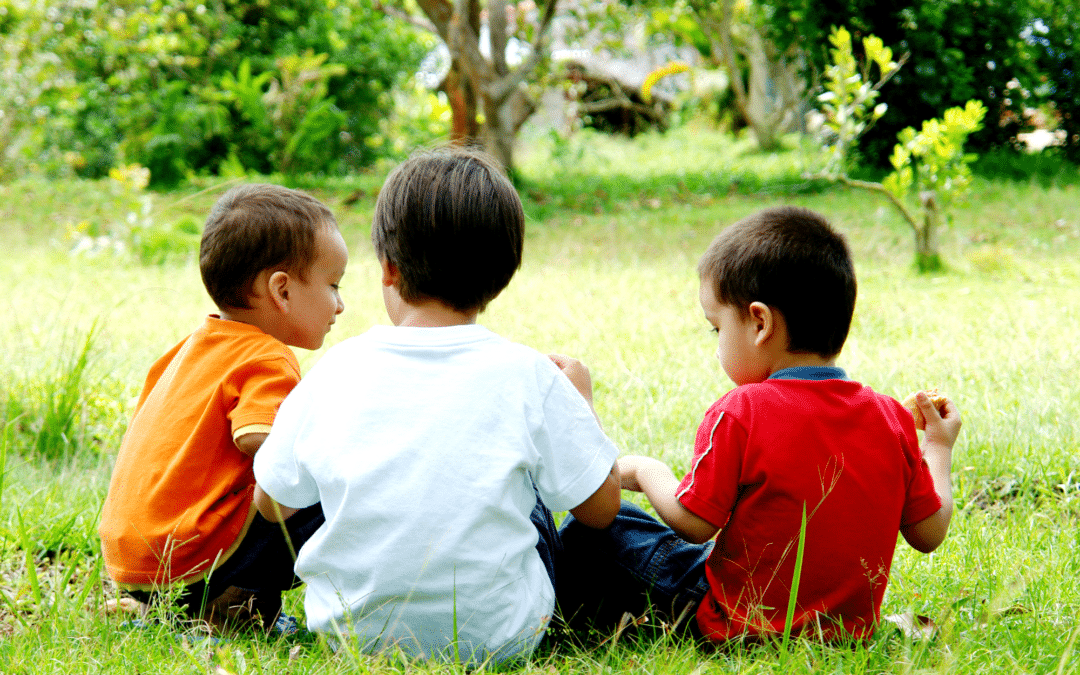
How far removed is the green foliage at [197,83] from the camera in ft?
36.3

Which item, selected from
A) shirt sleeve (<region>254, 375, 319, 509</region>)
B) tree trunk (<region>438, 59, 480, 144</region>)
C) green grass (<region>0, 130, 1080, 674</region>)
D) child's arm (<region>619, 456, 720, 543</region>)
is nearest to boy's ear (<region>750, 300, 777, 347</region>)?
child's arm (<region>619, 456, 720, 543</region>)

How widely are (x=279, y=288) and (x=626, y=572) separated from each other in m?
1.03

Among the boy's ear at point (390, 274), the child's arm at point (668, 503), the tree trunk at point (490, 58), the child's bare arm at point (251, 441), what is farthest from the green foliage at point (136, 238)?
the child's arm at point (668, 503)

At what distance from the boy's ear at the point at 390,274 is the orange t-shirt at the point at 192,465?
38 centimetres

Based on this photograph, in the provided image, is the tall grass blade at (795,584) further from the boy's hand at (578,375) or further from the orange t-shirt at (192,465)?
the orange t-shirt at (192,465)

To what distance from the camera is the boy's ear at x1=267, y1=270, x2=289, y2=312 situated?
2.07 m

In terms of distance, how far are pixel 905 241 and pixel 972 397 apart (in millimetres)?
3483

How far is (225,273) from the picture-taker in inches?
81.3

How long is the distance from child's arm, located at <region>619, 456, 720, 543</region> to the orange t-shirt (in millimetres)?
797

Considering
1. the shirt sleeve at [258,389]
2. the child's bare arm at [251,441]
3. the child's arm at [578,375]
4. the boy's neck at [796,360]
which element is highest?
the boy's neck at [796,360]

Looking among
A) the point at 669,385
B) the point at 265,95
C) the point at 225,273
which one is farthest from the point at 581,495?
the point at 265,95

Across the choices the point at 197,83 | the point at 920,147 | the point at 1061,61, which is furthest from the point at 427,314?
the point at 197,83

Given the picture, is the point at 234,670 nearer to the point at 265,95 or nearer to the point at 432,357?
the point at 432,357

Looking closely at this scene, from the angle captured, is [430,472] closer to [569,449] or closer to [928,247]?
[569,449]
